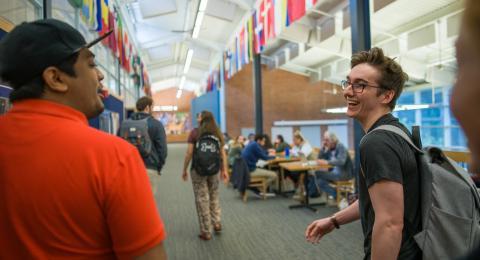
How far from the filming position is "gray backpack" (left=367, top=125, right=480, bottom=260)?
111cm

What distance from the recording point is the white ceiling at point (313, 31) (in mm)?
6953

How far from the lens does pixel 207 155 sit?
13.5 ft

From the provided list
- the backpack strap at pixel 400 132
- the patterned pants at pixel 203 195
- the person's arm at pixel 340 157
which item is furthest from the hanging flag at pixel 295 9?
the backpack strap at pixel 400 132

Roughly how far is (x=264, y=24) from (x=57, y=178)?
267 inches

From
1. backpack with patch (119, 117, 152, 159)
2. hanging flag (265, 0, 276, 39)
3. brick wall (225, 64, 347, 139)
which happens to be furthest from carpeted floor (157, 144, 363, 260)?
brick wall (225, 64, 347, 139)

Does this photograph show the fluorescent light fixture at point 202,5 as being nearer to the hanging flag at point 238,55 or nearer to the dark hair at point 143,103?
the hanging flag at point 238,55

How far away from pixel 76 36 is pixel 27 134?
0.25 meters

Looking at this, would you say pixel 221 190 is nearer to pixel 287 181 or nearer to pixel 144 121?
pixel 287 181

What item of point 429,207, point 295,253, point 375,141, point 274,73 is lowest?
point 295,253

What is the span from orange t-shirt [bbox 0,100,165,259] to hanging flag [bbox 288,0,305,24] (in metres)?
4.74

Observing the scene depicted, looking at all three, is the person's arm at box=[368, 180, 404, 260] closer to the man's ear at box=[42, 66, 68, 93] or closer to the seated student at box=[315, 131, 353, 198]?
the man's ear at box=[42, 66, 68, 93]

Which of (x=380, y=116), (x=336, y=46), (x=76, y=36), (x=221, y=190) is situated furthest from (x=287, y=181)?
(x=76, y=36)

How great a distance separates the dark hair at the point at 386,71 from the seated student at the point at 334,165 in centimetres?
442

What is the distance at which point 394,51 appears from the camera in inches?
336
